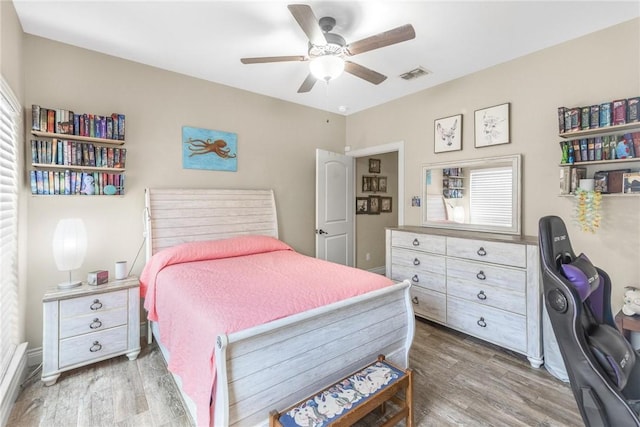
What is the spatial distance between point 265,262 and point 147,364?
126 cm

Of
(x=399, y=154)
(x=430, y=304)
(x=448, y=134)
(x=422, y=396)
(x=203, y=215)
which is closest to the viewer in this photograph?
(x=422, y=396)

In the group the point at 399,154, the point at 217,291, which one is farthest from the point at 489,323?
the point at 217,291

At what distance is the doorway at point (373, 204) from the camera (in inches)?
190

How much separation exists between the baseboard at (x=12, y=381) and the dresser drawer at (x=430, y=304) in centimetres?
328

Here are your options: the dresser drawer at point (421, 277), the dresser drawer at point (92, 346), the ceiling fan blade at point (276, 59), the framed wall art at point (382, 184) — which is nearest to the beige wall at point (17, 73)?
the dresser drawer at point (92, 346)

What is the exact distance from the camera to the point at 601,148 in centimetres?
225

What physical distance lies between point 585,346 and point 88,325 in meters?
3.04

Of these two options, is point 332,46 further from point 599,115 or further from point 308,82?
point 599,115

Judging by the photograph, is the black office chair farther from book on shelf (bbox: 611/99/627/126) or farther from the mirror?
the mirror

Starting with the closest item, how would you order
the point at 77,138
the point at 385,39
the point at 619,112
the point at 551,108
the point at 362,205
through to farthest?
the point at 385,39 → the point at 619,112 → the point at 77,138 → the point at 551,108 → the point at 362,205

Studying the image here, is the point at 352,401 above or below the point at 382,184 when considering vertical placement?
below

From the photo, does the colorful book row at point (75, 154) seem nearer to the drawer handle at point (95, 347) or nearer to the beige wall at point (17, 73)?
the beige wall at point (17, 73)

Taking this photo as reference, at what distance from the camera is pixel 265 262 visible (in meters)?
2.79

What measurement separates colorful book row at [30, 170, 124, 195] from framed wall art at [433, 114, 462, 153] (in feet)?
11.0
